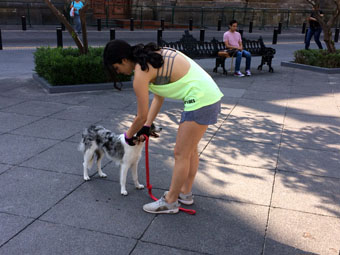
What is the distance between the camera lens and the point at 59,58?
346 inches

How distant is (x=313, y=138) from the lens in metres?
6.20

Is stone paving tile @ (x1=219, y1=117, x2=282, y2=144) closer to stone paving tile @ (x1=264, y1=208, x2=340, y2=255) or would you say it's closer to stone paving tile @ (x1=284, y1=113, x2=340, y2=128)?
stone paving tile @ (x1=284, y1=113, x2=340, y2=128)

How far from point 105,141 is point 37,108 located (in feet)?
12.4

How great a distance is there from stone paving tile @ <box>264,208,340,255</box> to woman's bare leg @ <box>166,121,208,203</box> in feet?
3.24

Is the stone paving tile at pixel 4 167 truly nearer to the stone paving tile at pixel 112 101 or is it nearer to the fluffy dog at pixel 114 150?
the fluffy dog at pixel 114 150

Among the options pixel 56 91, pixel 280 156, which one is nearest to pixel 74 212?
pixel 280 156

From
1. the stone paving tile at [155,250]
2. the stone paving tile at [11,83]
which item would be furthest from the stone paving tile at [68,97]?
the stone paving tile at [155,250]

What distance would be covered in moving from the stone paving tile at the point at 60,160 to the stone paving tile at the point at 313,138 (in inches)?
121

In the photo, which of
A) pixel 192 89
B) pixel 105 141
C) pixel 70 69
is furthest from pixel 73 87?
pixel 192 89

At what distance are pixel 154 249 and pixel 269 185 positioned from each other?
6.15 feet

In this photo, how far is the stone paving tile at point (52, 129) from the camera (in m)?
5.95

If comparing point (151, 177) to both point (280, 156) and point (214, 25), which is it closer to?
point (280, 156)

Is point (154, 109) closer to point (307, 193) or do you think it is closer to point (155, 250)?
point (155, 250)

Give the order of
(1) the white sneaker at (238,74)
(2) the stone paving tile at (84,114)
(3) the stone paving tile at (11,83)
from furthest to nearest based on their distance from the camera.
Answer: (1) the white sneaker at (238,74) → (3) the stone paving tile at (11,83) → (2) the stone paving tile at (84,114)
